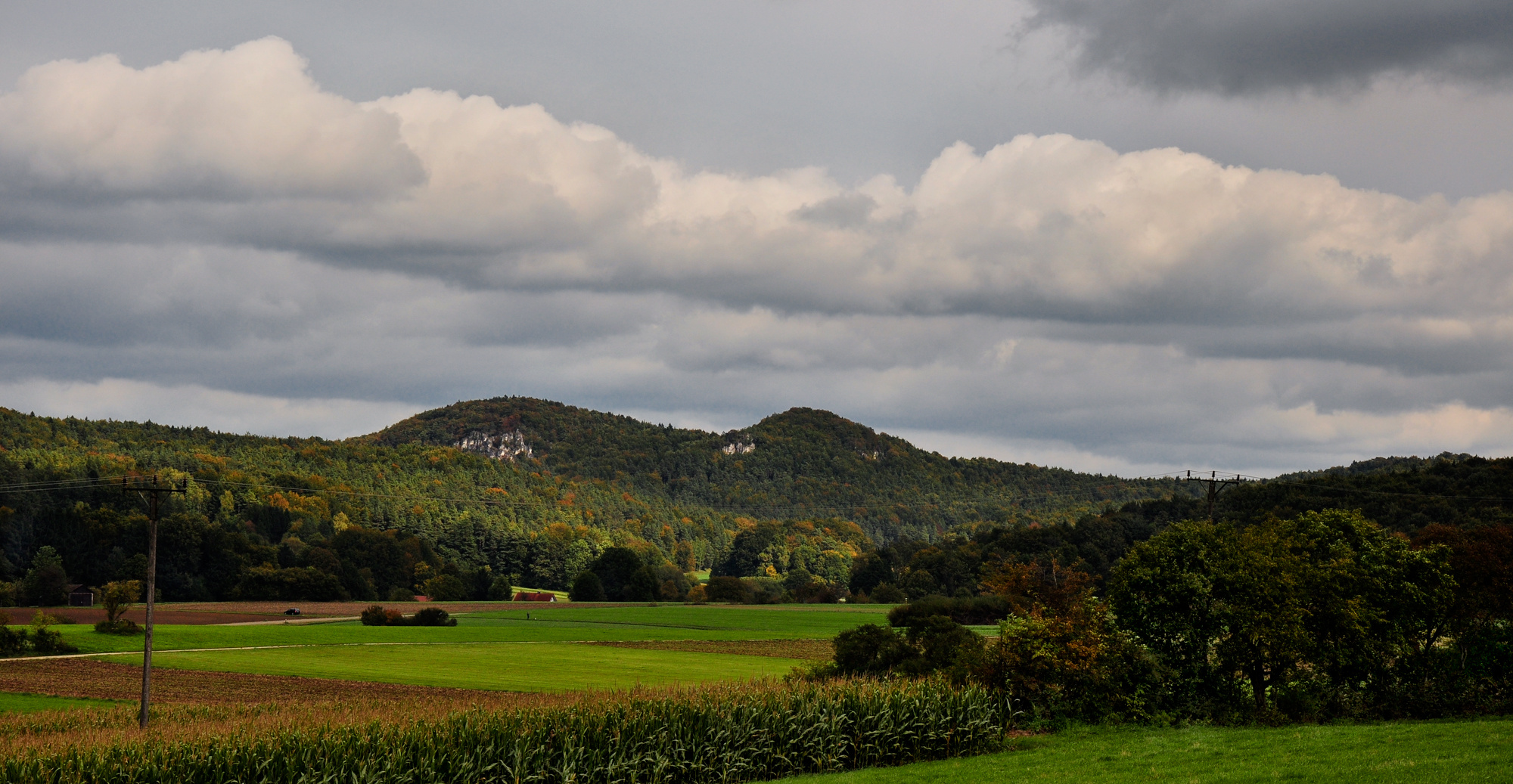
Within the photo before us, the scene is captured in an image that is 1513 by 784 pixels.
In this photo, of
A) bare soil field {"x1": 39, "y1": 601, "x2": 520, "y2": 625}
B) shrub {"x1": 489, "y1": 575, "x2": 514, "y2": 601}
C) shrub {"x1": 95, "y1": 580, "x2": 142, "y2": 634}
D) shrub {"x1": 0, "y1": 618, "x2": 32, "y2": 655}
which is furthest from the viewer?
shrub {"x1": 489, "y1": 575, "x2": 514, "y2": 601}

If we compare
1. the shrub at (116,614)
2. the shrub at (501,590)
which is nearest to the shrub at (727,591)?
the shrub at (501,590)

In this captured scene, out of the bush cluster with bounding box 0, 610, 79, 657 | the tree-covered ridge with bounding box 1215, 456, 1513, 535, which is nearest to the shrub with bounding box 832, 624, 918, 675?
the bush cluster with bounding box 0, 610, 79, 657

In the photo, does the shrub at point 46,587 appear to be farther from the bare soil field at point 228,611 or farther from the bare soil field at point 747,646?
the bare soil field at point 747,646

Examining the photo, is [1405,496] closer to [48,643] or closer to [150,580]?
[150,580]

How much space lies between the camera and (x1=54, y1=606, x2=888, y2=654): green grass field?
77.9 m

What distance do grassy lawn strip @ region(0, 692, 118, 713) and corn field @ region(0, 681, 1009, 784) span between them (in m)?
23.1

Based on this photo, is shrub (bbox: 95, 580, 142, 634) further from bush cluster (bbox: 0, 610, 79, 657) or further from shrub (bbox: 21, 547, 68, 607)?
shrub (bbox: 21, 547, 68, 607)

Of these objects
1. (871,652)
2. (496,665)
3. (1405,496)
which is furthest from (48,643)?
(1405,496)

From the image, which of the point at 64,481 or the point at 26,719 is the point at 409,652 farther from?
the point at 64,481

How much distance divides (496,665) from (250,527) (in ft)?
314

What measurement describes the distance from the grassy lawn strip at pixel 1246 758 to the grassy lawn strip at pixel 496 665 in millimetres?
24403

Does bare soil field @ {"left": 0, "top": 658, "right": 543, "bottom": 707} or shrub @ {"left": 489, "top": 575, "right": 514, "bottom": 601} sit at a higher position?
bare soil field @ {"left": 0, "top": 658, "right": 543, "bottom": 707}

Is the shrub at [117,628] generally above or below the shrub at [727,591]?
above

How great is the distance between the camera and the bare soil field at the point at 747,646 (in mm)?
77062
